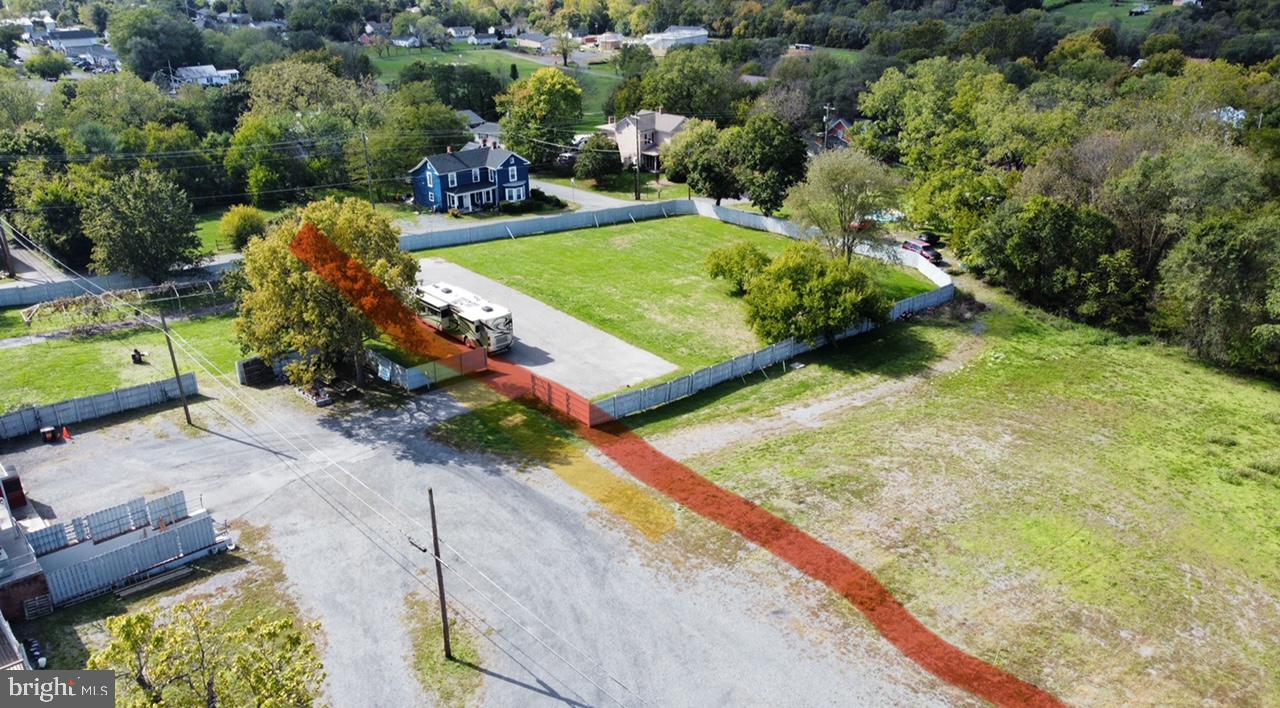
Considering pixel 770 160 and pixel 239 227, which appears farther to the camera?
pixel 770 160

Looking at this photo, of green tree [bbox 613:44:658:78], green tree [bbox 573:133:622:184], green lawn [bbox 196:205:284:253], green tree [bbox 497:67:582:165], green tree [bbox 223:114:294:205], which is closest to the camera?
green lawn [bbox 196:205:284:253]

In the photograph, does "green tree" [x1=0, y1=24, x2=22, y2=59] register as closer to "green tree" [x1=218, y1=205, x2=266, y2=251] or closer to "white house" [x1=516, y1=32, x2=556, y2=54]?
"white house" [x1=516, y1=32, x2=556, y2=54]

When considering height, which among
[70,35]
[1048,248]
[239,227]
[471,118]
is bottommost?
[239,227]

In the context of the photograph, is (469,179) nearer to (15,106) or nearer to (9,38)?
(15,106)

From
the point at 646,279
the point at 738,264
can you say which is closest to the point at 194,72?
the point at 646,279

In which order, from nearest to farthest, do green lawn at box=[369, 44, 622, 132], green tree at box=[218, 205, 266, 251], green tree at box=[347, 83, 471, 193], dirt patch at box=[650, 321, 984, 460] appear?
dirt patch at box=[650, 321, 984, 460] → green tree at box=[218, 205, 266, 251] → green tree at box=[347, 83, 471, 193] → green lawn at box=[369, 44, 622, 132]
